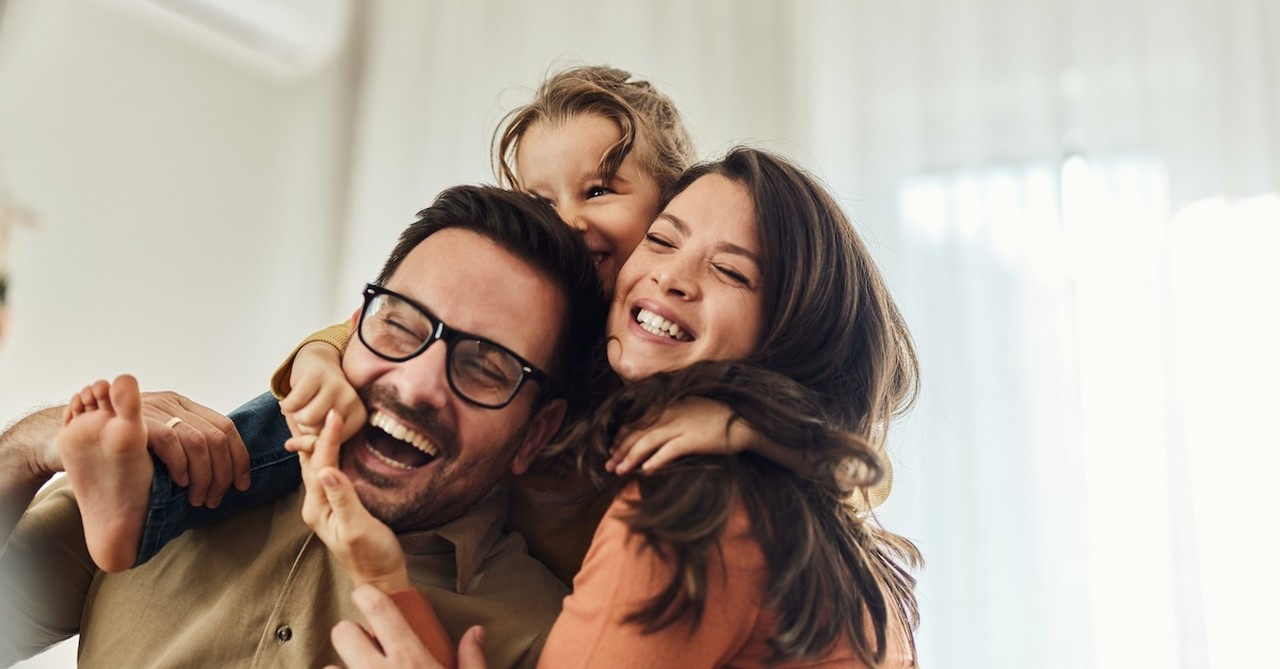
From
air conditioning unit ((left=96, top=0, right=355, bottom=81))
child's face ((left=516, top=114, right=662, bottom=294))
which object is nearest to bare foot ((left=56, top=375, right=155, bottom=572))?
child's face ((left=516, top=114, right=662, bottom=294))

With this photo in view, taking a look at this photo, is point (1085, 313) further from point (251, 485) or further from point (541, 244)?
point (251, 485)

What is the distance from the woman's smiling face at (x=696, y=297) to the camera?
1.03 m

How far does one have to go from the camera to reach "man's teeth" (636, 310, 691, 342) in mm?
1032

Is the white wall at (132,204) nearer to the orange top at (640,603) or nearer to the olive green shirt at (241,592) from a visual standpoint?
the olive green shirt at (241,592)

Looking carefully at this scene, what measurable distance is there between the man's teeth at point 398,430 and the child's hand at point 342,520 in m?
0.06

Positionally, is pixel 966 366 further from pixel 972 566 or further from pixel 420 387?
pixel 420 387

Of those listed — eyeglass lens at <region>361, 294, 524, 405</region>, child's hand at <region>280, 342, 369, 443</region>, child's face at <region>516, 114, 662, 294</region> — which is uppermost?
child's face at <region>516, 114, 662, 294</region>

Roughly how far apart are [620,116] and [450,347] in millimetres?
538

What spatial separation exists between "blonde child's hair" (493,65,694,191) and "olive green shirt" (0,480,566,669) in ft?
1.69

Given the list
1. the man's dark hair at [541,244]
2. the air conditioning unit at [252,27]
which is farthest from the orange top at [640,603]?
the air conditioning unit at [252,27]

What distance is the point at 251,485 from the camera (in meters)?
1.03

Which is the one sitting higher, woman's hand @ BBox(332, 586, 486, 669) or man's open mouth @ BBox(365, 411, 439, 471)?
man's open mouth @ BBox(365, 411, 439, 471)

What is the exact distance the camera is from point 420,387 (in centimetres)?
94

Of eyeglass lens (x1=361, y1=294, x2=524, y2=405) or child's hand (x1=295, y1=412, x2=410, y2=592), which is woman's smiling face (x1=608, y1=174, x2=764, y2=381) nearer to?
eyeglass lens (x1=361, y1=294, x2=524, y2=405)
